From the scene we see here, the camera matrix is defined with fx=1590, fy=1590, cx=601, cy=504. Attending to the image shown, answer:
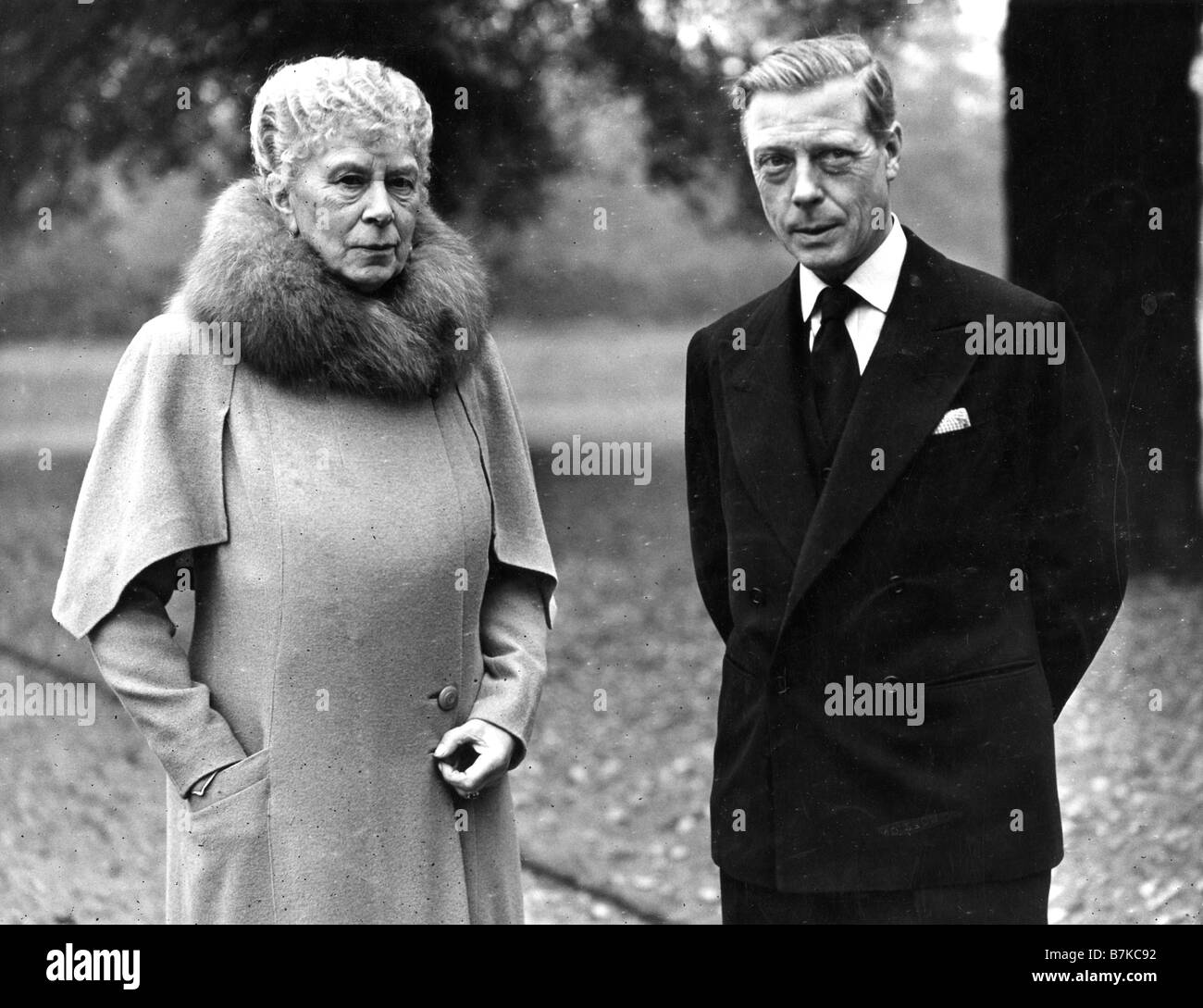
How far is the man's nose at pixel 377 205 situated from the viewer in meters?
2.71

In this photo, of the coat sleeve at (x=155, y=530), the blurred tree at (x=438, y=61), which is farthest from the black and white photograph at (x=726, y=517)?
the blurred tree at (x=438, y=61)

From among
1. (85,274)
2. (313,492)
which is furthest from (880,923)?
(85,274)

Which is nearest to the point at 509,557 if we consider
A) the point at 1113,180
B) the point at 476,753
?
the point at 476,753

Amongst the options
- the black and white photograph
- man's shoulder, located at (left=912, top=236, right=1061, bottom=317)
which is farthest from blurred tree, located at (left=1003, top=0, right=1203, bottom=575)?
man's shoulder, located at (left=912, top=236, right=1061, bottom=317)

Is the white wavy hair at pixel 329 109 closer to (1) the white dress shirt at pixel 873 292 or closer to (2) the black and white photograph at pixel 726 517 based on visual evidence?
(2) the black and white photograph at pixel 726 517

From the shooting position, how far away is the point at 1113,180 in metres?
3.87

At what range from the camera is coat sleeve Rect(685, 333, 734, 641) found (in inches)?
124

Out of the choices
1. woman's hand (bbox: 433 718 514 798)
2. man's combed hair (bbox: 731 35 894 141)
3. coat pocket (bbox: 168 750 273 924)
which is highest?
man's combed hair (bbox: 731 35 894 141)

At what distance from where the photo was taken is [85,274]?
5887 millimetres

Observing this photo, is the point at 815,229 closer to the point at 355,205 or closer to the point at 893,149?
the point at 893,149

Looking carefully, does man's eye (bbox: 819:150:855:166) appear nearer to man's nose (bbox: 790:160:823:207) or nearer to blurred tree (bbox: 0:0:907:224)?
man's nose (bbox: 790:160:823:207)

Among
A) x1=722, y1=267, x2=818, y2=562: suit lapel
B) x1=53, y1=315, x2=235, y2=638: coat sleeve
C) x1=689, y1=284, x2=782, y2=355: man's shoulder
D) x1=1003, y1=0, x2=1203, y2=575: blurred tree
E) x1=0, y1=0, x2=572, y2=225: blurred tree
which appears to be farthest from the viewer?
x1=0, y1=0, x2=572, y2=225: blurred tree

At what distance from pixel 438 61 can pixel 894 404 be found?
191cm

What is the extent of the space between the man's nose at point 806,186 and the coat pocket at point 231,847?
1356mm
